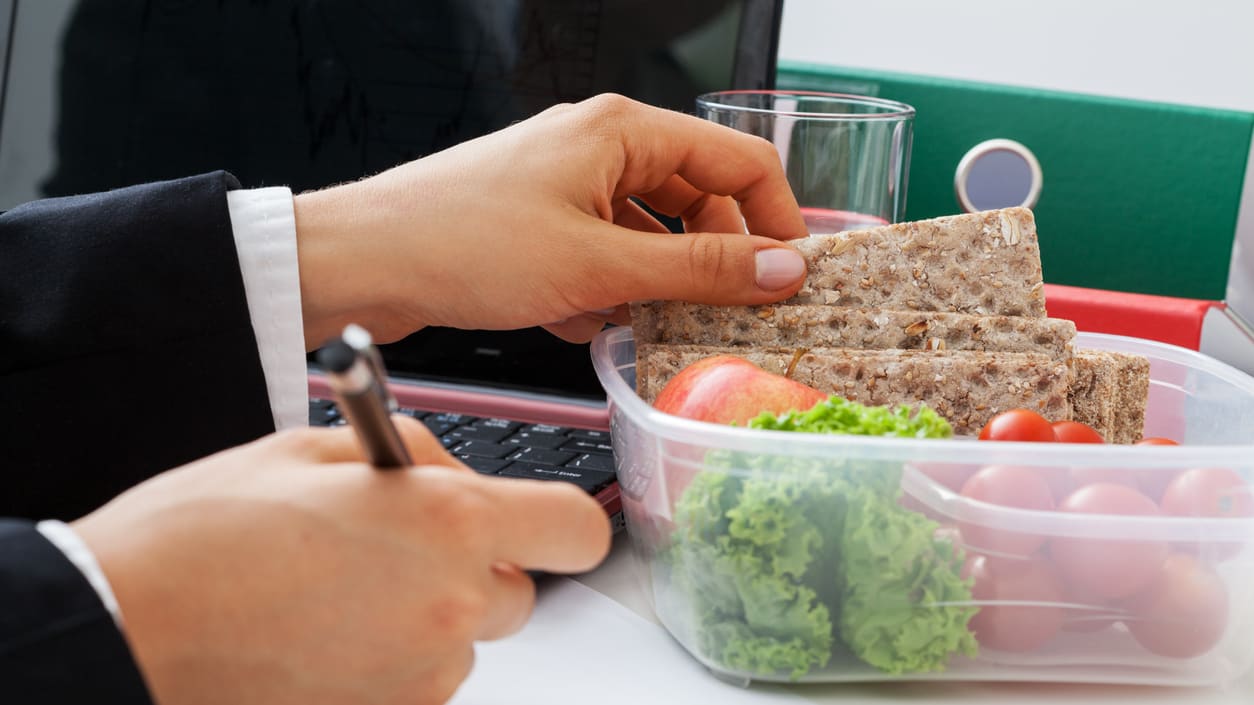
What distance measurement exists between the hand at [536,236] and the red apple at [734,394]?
0.10 m

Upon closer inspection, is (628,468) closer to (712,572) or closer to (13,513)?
(712,572)

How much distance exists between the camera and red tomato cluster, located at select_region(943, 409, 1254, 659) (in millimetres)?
552

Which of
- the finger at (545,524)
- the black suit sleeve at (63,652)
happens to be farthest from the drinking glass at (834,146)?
the black suit sleeve at (63,652)

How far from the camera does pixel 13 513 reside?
0.73 m

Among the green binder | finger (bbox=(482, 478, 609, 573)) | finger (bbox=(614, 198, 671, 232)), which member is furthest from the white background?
finger (bbox=(482, 478, 609, 573))

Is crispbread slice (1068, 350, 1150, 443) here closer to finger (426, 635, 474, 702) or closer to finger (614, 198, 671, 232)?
finger (614, 198, 671, 232)

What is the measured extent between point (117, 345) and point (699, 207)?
49 centimetres

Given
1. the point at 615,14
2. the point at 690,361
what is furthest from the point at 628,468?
the point at 615,14

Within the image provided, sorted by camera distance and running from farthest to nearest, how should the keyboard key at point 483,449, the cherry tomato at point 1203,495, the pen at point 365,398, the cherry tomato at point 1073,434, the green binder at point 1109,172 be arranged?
the green binder at point 1109,172, the keyboard key at point 483,449, the cherry tomato at point 1073,434, the cherry tomato at point 1203,495, the pen at point 365,398

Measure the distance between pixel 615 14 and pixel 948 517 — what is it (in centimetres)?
67

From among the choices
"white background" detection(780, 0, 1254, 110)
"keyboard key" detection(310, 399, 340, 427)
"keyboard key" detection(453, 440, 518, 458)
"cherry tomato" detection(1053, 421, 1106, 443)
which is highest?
"white background" detection(780, 0, 1254, 110)

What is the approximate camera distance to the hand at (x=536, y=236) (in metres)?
0.77

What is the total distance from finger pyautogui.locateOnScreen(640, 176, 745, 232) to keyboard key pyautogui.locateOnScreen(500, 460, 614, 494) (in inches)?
10.2

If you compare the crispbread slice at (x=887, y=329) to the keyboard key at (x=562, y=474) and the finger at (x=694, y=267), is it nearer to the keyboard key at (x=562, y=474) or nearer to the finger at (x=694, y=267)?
the finger at (x=694, y=267)
